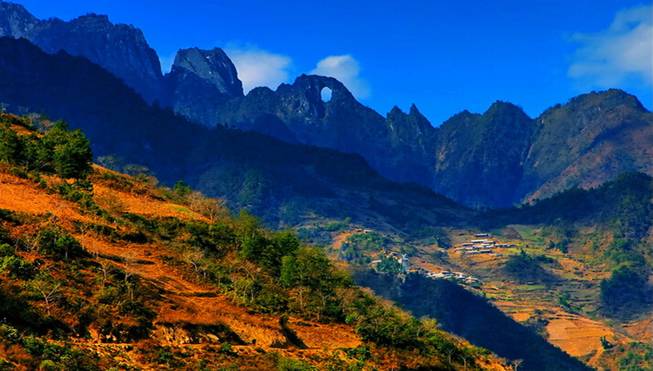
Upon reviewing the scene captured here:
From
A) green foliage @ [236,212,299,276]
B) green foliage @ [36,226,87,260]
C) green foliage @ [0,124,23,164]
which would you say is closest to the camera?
green foliage @ [36,226,87,260]

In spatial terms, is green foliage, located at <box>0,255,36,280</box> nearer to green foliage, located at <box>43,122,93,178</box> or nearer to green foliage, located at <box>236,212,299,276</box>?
green foliage, located at <box>236,212,299,276</box>

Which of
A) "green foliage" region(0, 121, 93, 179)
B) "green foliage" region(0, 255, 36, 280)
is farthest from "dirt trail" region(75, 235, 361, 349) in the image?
"green foliage" region(0, 121, 93, 179)

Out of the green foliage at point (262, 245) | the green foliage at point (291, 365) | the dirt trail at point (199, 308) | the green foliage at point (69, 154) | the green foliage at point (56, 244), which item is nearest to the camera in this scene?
the green foliage at point (291, 365)

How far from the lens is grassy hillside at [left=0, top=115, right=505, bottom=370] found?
189 ft

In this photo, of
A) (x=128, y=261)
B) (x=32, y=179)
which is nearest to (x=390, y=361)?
(x=128, y=261)

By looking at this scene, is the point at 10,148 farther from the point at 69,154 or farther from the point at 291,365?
the point at 291,365

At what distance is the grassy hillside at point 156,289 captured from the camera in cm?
5772

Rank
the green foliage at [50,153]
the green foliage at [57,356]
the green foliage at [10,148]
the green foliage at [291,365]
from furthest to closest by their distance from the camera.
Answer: the green foliage at [50,153]
the green foliage at [10,148]
the green foliage at [291,365]
the green foliage at [57,356]

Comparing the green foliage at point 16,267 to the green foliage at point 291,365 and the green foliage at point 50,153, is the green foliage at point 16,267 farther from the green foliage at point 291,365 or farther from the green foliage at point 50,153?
the green foliage at point 50,153

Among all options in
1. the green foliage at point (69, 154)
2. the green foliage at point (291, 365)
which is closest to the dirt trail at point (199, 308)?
the green foliage at point (291, 365)

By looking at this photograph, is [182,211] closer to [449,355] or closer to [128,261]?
[128,261]

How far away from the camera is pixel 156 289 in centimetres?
→ 6950

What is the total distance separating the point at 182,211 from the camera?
343 ft

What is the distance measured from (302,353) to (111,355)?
2134 cm
